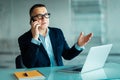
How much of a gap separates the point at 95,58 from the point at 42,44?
1.95 ft

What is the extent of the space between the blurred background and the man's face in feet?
5.28

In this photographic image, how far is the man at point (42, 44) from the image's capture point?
212cm

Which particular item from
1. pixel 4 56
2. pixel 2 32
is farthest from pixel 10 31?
pixel 4 56

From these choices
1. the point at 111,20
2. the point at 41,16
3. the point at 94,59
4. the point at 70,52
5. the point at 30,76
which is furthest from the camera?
the point at 111,20

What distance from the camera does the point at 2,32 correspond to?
3949mm

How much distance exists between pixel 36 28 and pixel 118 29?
210cm

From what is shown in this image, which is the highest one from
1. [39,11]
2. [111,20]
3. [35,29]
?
[39,11]

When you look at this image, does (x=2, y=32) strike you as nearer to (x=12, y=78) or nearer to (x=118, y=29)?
(x=118, y=29)

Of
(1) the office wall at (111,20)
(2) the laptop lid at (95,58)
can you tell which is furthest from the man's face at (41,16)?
(1) the office wall at (111,20)

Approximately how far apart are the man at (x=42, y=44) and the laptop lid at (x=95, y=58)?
278 mm

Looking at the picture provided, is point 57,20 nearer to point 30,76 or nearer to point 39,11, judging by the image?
point 39,11

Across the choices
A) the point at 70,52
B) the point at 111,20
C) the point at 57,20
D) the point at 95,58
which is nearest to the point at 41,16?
the point at 70,52

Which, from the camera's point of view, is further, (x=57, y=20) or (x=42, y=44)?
(x=57, y=20)

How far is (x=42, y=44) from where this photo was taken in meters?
2.25
